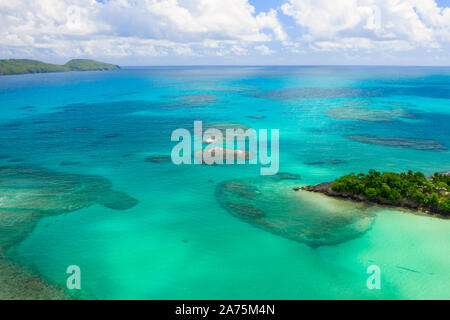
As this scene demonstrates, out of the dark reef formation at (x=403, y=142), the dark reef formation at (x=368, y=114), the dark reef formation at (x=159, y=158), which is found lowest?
the dark reef formation at (x=159, y=158)

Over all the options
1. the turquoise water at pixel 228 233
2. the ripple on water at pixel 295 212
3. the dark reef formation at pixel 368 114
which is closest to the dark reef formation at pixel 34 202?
the turquoise water at pixel 228 233

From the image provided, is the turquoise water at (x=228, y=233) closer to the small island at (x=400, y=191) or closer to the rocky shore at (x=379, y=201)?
the rocky shore at (x=379, y=201)

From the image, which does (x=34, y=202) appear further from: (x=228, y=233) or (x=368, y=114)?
(x=368, y=114)

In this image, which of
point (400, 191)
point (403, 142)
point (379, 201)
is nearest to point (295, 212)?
point (379, 201)

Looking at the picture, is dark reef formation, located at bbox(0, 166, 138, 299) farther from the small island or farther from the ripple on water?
the small island

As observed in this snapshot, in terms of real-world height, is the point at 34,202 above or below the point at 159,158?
below

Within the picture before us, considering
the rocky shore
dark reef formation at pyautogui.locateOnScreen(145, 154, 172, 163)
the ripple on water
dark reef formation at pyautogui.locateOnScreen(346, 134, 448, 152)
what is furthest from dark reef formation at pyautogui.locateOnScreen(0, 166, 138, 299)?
dark reef formation at pyautogui.locateOnScreen(346, 134, 448, 152)
